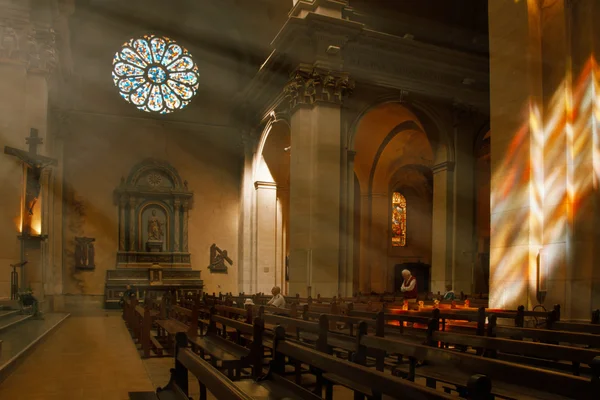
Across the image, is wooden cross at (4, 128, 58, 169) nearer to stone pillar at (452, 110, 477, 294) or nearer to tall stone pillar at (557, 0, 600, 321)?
tall stone pillar at (557, 0, 600, 321)

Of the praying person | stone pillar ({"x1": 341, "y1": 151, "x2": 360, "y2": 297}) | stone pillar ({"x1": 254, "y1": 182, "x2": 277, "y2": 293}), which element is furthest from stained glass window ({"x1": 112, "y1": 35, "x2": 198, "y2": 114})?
the praying person

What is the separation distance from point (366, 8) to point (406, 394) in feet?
61.1

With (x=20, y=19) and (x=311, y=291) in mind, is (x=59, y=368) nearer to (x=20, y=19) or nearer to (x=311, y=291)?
(x=311, y=291)

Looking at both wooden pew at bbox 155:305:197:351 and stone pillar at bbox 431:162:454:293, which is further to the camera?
stone pillar at bbox 431:162:454:293

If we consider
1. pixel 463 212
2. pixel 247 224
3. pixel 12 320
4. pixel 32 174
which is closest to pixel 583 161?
pixel 463 212

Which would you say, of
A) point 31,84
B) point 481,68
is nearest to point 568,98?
point 481,68

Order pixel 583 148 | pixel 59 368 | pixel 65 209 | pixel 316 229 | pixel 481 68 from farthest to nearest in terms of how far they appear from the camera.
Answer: pixel 65 209 < pixel 481 68 < pixel 316 229 < pixel 583 148 < pixel 59 368

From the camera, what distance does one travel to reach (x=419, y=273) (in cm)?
2517

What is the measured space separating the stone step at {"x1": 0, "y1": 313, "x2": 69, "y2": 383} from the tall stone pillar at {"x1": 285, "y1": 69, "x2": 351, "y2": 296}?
6977 millimetres

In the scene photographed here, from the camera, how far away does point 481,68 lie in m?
19.1

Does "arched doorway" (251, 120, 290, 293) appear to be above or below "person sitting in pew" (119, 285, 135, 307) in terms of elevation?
above

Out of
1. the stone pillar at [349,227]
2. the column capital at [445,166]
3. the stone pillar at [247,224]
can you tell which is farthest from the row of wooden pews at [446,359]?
the stone pillar at [247,224]

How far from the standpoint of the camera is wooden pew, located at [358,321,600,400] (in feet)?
7.20

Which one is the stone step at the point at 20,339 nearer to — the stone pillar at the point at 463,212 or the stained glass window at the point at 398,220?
the stone pillar at the point at 463,212
